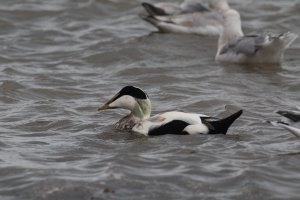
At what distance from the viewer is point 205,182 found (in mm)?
9438

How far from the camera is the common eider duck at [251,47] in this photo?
52.7ft

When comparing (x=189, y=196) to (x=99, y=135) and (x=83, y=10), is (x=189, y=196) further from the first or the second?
(x=83, y=10)

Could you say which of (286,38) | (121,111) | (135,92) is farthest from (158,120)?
(286,38)

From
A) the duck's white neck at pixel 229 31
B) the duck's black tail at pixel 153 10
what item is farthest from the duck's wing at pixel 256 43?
the duck's black tail at pixel 153 10

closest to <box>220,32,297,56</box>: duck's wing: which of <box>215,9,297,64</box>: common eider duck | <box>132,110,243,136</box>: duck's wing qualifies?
<box>215,9,297,64</box>: common eider duck

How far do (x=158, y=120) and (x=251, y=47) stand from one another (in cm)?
530

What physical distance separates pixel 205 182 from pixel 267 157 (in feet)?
3.79

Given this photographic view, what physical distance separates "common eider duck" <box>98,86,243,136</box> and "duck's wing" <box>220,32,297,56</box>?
4.78 m

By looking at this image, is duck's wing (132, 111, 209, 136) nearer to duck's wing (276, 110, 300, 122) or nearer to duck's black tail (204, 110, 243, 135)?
duck's black tail (204, 110, 243, 135)

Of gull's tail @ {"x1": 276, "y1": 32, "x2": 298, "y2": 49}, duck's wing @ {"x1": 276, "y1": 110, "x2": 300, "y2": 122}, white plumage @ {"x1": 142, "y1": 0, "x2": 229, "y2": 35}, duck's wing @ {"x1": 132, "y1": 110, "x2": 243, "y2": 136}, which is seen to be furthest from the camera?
white plumage @ {"x1": 142, "y1": 0, "x2": 229, "y2": 35}

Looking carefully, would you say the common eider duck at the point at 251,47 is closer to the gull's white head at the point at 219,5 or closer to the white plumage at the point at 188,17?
the white plumage at the point at 188,17

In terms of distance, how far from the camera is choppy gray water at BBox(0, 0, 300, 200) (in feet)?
31.1

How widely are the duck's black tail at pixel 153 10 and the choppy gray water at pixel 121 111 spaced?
477 mm

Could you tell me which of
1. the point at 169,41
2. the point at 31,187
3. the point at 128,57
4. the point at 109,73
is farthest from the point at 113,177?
the point at 169,41
